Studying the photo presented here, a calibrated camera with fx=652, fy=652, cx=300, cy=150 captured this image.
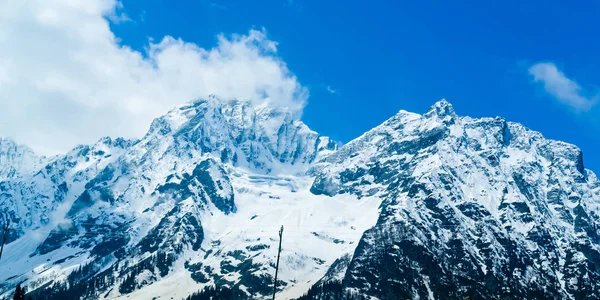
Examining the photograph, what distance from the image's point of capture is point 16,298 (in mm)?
141500
